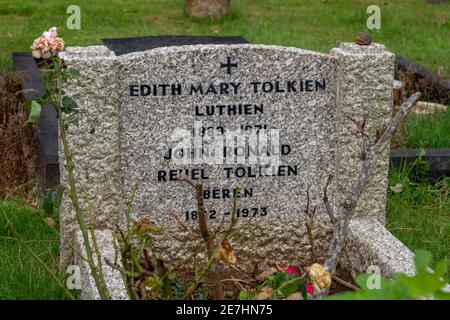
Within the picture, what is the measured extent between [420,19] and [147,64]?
25.9ft

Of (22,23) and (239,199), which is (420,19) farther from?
(239,199)

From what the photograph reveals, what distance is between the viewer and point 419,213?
5148 millimetres

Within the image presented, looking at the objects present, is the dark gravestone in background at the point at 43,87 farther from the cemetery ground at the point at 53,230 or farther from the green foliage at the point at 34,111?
the green foliage at the point at 34,111

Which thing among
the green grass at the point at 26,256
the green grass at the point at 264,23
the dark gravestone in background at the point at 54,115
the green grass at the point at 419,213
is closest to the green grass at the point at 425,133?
the dark gravestone in background at the point at 54,115

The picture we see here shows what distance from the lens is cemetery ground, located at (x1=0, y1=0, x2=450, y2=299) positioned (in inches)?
179

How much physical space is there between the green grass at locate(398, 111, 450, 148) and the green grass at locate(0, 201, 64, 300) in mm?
2425

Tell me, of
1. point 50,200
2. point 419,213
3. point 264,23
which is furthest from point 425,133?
point 264,23

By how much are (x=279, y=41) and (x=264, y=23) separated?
3.77ft

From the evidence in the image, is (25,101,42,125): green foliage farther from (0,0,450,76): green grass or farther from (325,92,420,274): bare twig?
(0,0,450,76): green grass

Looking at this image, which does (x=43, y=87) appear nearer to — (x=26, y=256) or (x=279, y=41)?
→ (x=26, y=256)

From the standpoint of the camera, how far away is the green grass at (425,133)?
605cm

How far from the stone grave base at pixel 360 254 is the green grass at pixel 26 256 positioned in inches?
6.6

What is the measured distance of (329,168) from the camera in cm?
444
